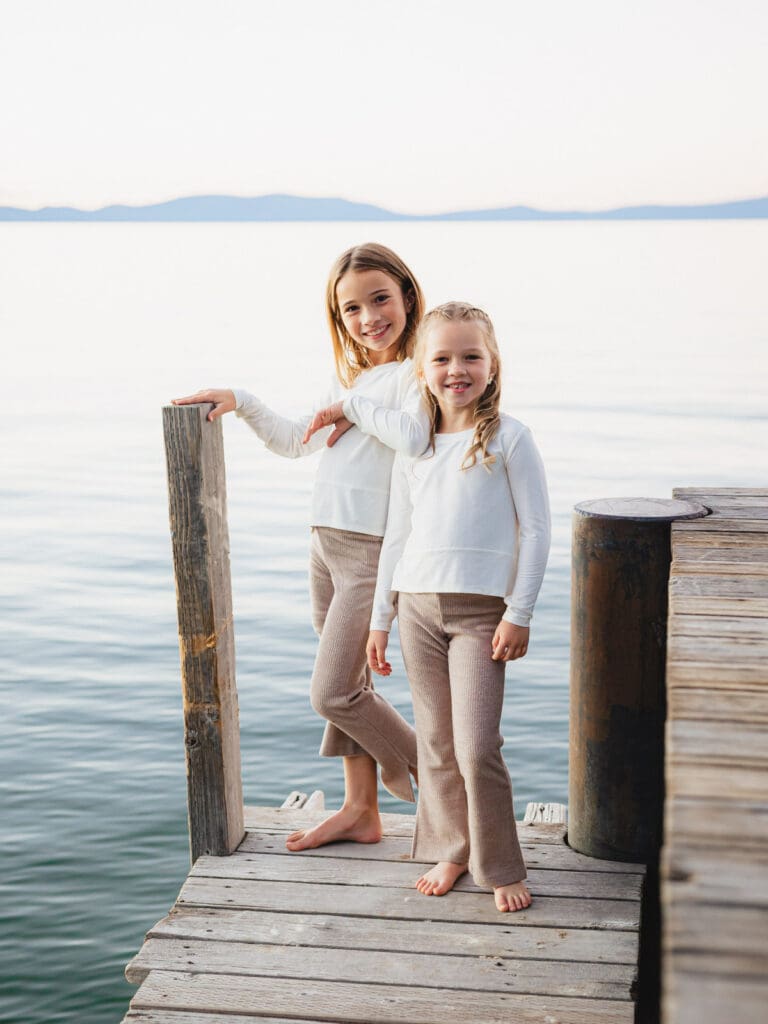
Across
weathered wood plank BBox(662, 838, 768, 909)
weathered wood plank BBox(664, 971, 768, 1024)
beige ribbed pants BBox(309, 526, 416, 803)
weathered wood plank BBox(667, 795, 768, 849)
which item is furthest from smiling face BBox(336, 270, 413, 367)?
weathered wood plank BBox(664, 971, 768, 1024)

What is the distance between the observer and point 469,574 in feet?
10.9

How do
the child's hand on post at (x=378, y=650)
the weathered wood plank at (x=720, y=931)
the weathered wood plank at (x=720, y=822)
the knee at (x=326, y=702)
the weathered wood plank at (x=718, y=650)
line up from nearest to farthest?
1. the weathered wood plank at (x=720, y=931)
2. the weathered wood plank at (x=720, y=822)
3. the weathered wood plank at (x=718, y=650)
4. the child's hand on post at (x=378, y=650)
5. the knee at (x=326, y=702)

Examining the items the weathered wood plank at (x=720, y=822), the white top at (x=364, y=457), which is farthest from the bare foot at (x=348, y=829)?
the weathered wood plank at (x=720, y=822)

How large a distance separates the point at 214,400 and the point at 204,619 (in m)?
0.65

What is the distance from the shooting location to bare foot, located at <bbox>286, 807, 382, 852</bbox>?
152 inches

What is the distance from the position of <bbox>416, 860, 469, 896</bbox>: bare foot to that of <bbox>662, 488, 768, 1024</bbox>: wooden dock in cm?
111

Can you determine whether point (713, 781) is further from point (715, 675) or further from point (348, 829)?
point (348, 829)

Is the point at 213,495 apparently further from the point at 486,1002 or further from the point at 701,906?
the point at 701,906

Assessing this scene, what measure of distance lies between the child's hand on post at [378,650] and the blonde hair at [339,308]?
0.79 m

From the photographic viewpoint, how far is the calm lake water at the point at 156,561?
5770mm

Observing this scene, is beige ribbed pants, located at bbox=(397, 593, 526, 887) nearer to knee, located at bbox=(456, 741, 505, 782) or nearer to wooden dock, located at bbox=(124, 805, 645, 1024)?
knee, located at bbox=(456, 741, 505, 782)

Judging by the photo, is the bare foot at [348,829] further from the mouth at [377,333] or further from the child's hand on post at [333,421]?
the mouth at [377,333]

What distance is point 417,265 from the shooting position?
52500 mm

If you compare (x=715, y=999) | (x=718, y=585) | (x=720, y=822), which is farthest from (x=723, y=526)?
(x=715, y=999)
